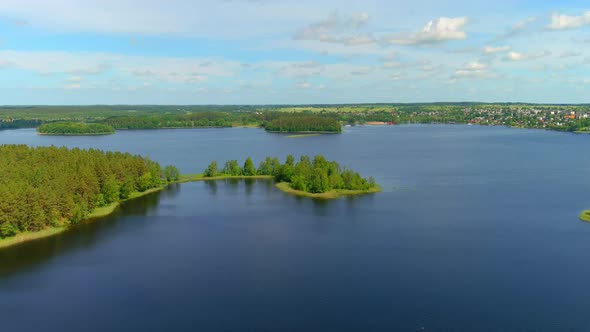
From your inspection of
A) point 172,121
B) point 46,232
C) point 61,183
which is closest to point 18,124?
point 172,121

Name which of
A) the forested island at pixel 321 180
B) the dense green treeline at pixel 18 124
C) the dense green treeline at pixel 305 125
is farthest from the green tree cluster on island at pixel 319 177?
the dense green treeline at pixel 18 124

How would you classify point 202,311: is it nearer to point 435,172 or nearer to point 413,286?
point 413,286

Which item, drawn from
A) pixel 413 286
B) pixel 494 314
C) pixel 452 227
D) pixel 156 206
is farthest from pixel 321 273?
pixel 156 206

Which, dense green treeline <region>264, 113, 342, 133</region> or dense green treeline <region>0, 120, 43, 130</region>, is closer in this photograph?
dense green treeline <region>264, 113, 342, 133</region>

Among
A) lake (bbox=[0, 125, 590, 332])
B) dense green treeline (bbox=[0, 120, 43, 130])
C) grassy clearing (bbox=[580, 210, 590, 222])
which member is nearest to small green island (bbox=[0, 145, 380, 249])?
lake (bbox=[0, 125, 590, 332])

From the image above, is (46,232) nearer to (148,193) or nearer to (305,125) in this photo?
(148,193)

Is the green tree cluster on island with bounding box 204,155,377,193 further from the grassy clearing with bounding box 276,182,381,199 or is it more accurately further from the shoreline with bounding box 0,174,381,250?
the shoreline with bounding box 0,174,381,250

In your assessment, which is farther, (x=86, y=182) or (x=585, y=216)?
(x=86, y=182)

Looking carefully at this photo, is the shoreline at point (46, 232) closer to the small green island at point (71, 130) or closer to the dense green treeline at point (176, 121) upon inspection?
the small green island at point (71, 130)

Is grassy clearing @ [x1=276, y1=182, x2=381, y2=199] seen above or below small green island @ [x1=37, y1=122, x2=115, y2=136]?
below
